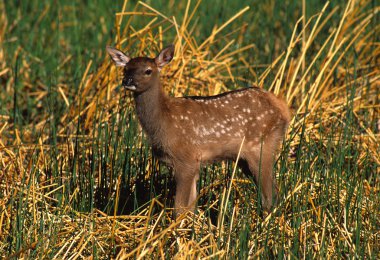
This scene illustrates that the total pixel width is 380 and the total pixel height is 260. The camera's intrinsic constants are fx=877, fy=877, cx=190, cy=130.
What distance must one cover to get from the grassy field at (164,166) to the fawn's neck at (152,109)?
0.34 m

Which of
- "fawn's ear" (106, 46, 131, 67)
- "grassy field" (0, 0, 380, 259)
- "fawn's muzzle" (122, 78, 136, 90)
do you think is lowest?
"grassy field" (0, 0, 380, 259)

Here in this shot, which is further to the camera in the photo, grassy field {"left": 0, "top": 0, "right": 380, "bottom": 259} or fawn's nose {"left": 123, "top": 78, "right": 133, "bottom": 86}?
fawn's nose {"left": 123, "top": 78, "right": 133, "bottom": 86}

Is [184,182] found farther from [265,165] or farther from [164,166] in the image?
[164,166]

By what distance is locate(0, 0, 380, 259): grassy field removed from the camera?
5797mm

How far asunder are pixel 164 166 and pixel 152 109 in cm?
105

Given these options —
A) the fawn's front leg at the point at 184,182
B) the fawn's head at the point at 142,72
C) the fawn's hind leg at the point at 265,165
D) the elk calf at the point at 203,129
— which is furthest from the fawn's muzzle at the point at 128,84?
the fawn's hind leg at the point at 265,165

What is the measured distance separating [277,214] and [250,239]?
403mm

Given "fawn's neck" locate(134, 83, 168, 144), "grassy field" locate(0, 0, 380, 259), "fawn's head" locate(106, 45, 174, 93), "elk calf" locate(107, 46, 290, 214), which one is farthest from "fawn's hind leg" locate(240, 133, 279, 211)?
"fawn's head" locate(106, 45, 174, 93)

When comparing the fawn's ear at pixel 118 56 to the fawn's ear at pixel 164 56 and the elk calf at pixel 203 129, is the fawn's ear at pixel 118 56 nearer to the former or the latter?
the elk calf at pixel 203 129

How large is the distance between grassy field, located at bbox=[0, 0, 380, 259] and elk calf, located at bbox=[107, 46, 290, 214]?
0.49 feet

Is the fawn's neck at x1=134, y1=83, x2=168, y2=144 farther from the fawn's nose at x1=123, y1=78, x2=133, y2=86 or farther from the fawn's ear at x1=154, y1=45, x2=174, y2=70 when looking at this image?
the fawn's nose at x1=123, y1=78, x2=133, y2=86

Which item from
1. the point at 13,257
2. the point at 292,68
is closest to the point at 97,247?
the point at 13,257

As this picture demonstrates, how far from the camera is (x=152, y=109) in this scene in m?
6.31

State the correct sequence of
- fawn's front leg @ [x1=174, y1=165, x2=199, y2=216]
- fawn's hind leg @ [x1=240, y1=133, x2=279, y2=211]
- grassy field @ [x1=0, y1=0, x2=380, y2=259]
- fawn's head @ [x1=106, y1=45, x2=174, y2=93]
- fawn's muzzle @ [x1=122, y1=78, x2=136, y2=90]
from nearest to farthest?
grassy field @ [x1=0, y1=0, x2=380, y2=259] < fawn's muzzle @ [x1=122, y1=78, x2=136, y2=90] < fawn's head @ [x1=106, y1=45, x2=174, y2=93] < fawn's front leg @ [x1=174, y1=165, x2=199, y2=216] < fawn's hind leg @ [x1=240, y1=133, x2=279, y2=211]
